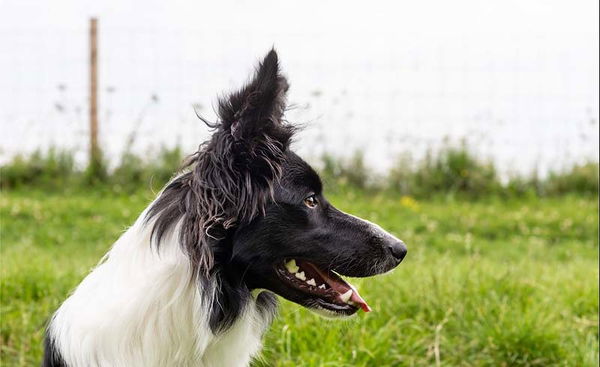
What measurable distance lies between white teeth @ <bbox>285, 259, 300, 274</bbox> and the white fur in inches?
8.3

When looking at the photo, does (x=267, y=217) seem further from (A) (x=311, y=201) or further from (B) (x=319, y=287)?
(B) (x=319, y=287)

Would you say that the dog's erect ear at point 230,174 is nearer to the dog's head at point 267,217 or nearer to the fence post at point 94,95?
the dog's head at point 267,217

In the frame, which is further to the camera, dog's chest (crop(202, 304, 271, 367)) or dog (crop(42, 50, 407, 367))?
dog's chest (crop(202, 304, 271, 367))

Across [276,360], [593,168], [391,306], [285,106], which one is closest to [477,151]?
[593,168]

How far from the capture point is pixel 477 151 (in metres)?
9.78

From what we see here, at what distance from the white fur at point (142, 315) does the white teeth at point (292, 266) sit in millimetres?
210

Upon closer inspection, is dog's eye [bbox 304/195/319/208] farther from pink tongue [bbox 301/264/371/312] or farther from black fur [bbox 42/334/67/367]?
black fur [bbox 42/334/67/367]

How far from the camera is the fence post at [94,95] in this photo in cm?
992

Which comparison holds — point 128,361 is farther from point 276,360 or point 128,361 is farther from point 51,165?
point 51,165

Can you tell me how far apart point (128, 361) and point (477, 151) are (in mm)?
7547

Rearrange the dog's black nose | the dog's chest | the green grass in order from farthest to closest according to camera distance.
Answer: the green grass → the dog's black nose → the dog's chest

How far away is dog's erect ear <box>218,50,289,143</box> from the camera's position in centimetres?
270

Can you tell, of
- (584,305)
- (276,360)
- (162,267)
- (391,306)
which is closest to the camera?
(162,267)

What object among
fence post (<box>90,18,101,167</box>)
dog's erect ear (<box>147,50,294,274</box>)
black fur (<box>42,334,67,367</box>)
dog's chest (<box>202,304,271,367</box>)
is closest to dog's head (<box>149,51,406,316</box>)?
dog's erect ear (<box>147,50,294,274</box>)
